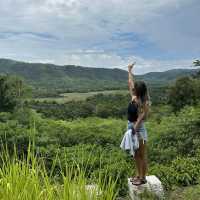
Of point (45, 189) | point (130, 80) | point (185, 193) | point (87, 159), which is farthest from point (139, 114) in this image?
point (45, 189)

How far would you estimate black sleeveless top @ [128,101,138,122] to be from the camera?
537 centimetres

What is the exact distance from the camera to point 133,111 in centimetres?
541

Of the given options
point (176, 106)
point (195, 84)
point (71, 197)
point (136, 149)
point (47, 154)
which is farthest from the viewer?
point (176, 106)

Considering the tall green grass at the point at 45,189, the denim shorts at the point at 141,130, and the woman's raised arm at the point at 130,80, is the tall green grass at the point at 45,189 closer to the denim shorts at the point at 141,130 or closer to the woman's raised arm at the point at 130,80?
the denim shorts at the point at 141,130

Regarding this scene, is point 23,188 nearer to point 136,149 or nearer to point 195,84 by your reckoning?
point 136,149

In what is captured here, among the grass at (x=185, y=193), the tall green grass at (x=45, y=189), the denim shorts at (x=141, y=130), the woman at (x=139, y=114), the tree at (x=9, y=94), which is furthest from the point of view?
the tree at (x=9, y=94)

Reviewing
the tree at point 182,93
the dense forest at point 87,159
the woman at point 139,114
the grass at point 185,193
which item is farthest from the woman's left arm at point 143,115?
the tree at point 182,93

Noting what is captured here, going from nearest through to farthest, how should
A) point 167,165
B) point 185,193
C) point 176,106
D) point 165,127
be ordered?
point 185,193, point 167,165, point 165,127, point 176,106

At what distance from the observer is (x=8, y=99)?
856 inches

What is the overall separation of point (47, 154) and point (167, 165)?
2.57m

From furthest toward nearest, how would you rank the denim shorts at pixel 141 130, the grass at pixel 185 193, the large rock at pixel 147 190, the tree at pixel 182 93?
the tree at pixel 182 93 < the grass at pixel 185 193 < the large rock at pixel 147 190 < the denim shorts at pixel 141 130

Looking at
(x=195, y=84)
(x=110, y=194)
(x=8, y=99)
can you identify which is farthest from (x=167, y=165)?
(x=8, y=99)

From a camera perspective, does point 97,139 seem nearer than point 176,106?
Yes

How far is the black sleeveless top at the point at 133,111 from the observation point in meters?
5.37
